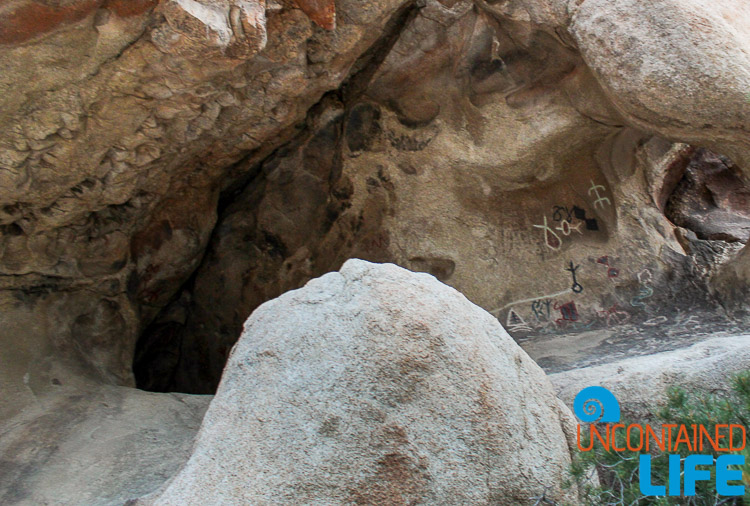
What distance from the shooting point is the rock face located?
1.89m

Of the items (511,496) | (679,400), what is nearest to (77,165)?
(511,496)

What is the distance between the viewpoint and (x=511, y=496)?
6.45 feet

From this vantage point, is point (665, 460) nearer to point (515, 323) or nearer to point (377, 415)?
point (377, 415)

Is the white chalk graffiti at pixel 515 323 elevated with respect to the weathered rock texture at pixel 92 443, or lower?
elevated

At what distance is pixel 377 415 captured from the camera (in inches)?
76.1

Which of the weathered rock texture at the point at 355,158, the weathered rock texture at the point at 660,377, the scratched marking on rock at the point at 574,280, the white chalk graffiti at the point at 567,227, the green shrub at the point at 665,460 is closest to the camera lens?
the green shrub at the point at 665,460

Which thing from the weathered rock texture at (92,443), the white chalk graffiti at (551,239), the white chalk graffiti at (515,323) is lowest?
the weathered rock texture at (92,443)

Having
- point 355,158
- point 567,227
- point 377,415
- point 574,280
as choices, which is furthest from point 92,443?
point 567,227

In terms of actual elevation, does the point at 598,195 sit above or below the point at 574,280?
above

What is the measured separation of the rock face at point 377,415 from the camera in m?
1.89

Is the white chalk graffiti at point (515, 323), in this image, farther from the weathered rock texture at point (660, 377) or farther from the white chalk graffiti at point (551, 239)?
the weathered rock texture at point (660, 377)

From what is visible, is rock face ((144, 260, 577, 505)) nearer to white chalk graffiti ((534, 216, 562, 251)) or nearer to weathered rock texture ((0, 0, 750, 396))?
weathered rock texture ((0, 0, 750, 396))

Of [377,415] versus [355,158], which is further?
[355,158]

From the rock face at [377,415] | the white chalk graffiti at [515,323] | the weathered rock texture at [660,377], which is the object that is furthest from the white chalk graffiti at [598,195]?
the rock face at [377,415]
